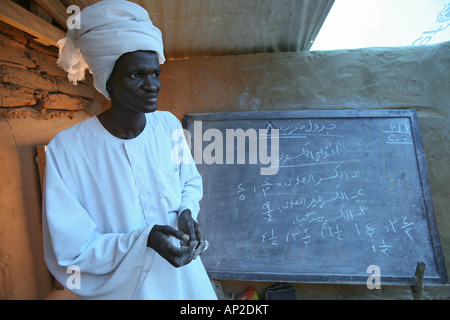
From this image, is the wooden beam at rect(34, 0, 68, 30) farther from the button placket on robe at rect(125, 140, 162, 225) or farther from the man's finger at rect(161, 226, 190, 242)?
the man's finger at rect(161, 226, 190, 242)

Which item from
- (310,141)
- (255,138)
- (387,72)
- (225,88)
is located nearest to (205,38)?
(225,88)

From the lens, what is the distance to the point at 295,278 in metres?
2.29

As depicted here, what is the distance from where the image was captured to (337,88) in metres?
2.50

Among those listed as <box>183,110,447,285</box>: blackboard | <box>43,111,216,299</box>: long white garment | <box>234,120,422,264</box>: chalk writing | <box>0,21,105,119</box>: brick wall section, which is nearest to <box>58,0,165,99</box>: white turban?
<box>43,111,216,299</box>: long white garment

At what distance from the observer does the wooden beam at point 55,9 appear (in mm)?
1756

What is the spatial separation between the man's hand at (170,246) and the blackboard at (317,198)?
153cm

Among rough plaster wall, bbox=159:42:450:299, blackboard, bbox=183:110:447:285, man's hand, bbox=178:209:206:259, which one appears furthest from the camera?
rough plaster wall, bbox=159:42:450:299

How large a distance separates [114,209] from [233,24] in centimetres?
178

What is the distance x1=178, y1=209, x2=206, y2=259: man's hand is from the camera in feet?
3.29

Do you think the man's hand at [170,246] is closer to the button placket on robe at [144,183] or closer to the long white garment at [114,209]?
the long white garment at [114,209]

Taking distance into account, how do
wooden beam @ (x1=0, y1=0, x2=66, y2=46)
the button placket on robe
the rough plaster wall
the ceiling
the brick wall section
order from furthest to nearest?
the rough plaster wall → the ceiling → the brick wall section → wooden beam @ (x1=0, y1=0, x2=66, y2=46) → the button placket on robe

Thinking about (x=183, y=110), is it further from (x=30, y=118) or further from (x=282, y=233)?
(x=282, y=233)

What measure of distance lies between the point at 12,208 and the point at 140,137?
4.01 ft

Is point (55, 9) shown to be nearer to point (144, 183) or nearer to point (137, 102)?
point (137, 102)
